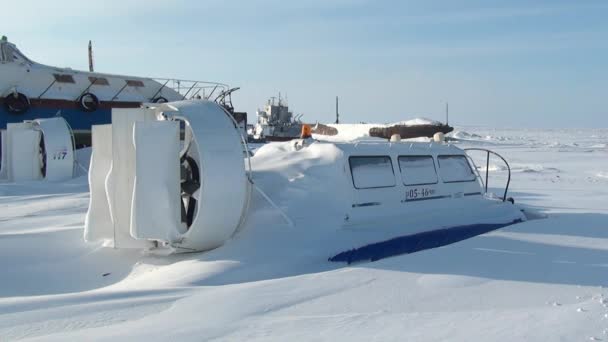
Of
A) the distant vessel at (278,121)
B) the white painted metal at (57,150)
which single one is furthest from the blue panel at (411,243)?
the distant vessel at (278,121)

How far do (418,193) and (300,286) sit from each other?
350 centimetres

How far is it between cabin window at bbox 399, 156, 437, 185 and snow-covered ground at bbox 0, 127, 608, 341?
1219 millimetres

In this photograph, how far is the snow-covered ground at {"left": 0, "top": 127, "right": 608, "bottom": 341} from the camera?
3857mm

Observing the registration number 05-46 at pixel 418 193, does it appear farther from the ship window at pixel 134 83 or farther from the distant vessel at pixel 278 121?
the distant vessel at pixel 278 121

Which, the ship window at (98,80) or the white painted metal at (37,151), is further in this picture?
the ship window at (98,80)

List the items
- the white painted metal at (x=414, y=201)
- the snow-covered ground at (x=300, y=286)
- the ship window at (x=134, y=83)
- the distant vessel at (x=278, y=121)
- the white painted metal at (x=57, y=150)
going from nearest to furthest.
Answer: the snow-covered ground at (x=300, y=286) < the white painted metal at (x=414, y=201) < the white painted metal at (x=57, y=150) < the ship window at (x=134, y=83) < the distant vessel at (x=278, y=121)

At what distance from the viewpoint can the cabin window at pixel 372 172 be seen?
7402 millimetres

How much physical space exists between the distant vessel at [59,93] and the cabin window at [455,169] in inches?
706

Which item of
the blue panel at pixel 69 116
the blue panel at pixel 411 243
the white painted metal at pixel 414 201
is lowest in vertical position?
the blue panel at pixel 411 243

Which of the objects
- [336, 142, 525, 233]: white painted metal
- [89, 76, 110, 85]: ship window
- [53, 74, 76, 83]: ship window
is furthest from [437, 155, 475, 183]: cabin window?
[89, 76, 110, 85]: ship window

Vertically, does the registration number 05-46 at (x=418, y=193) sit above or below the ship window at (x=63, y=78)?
below

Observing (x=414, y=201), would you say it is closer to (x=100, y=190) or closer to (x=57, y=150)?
(x=100, y=190)

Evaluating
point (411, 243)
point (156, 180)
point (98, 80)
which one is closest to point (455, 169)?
point (411, 243)

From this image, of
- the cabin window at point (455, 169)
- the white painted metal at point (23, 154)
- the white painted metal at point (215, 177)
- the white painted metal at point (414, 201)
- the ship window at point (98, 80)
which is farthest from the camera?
the ship window at point (98, 80)
